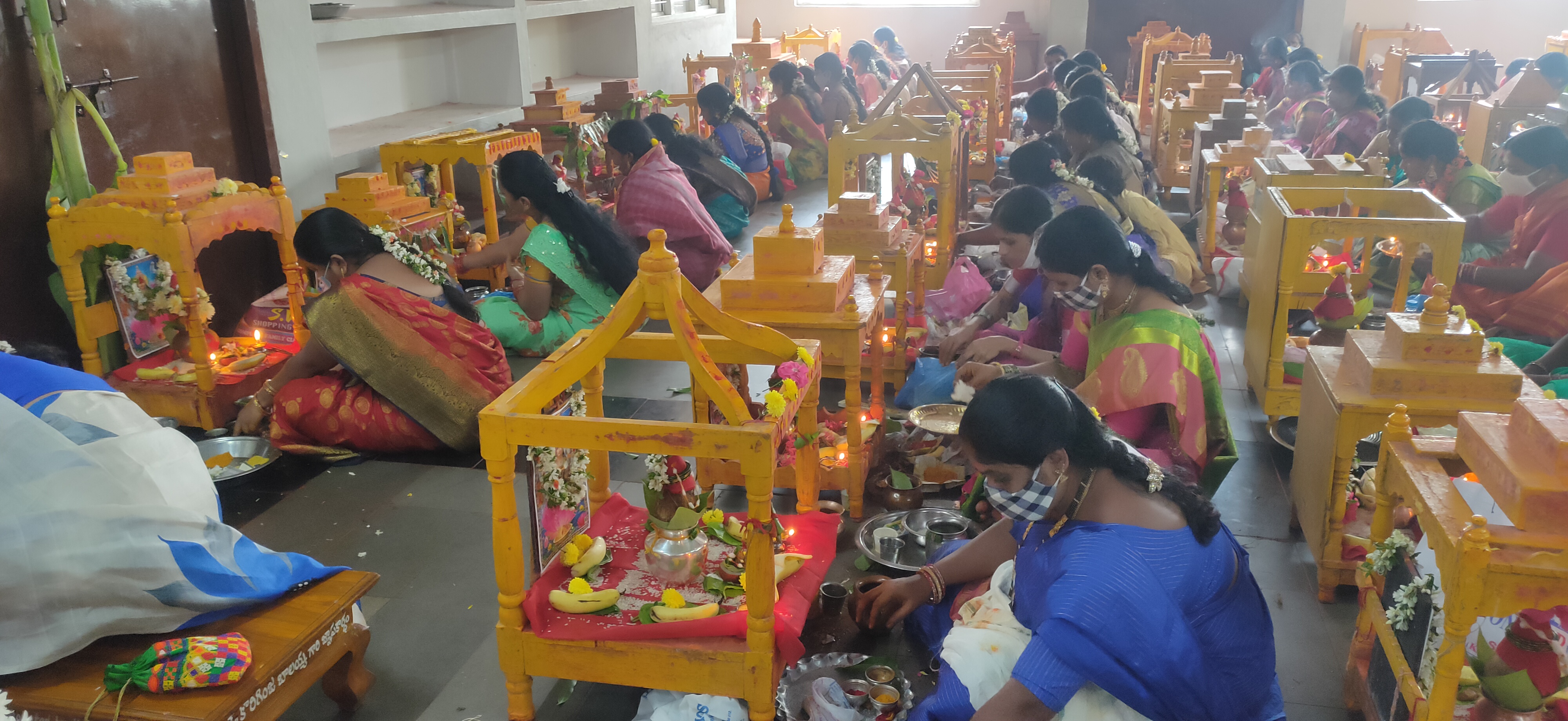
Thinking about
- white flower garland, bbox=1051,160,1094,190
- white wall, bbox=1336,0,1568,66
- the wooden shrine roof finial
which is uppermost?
white wall, bbox=1336,0,1568,66

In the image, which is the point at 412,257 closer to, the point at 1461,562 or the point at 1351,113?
the point at 1461,562

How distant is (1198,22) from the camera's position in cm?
1730

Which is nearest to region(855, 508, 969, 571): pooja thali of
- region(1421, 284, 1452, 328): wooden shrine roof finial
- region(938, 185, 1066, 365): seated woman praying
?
region(938, 185, 1066, 365): seated woman praying

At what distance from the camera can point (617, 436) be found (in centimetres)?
249

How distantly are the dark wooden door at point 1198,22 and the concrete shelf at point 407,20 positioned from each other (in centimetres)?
1058

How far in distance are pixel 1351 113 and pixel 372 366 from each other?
7972 millimetres

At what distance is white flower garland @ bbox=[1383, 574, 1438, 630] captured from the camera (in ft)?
7.98

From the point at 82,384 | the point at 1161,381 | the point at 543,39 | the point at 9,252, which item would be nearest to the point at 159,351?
the point at 9,252

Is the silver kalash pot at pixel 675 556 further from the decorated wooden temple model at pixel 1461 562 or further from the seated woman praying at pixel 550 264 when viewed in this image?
the seated woman praying at pixel 550 264

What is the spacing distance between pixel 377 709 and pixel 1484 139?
28.5ft

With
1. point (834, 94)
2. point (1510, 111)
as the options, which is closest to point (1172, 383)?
point (1510, 111)

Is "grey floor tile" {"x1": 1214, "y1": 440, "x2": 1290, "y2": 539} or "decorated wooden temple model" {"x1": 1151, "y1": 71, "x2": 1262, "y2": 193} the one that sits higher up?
"decorated wooden temple model" {"x1": 1151, "y1": 71, "x2": 1262, "y2": 193}

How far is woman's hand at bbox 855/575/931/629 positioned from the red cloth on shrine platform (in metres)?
0.17

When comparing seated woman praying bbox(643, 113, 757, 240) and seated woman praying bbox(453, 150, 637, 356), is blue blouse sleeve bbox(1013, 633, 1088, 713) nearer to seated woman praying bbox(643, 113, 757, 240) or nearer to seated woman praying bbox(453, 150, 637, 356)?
seated woman praying bbox(453, 150, 637, 356)
